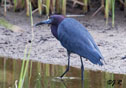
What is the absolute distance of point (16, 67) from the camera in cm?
433

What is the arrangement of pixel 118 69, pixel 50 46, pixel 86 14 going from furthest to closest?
pixel 86 14 < pixel 50 46 < pixel 118 69

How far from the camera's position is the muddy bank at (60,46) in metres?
4.57

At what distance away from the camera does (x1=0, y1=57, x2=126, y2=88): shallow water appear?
3.46 m

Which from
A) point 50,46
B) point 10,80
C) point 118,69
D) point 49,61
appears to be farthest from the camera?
point 50,46

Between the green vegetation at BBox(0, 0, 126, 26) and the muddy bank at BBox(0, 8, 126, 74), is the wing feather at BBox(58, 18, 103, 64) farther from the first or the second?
the green vegetation at BBox(0, 0, 126, 26)

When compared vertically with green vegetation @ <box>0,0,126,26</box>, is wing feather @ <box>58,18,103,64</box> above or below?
below

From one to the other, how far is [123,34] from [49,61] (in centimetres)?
137

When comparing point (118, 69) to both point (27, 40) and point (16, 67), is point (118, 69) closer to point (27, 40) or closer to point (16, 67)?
point (16, 67)

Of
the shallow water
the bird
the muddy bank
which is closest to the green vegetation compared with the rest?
the muddy bank

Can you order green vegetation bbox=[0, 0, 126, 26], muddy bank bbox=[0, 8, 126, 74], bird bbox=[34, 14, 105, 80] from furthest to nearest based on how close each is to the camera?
green vegetation bbox=[0, 0, 126, 26], muddy bank bbox=[0, 8, 126, 74], bird bbox=[34, 14, 105, 80]

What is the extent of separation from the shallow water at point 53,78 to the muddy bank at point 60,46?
0.26 m

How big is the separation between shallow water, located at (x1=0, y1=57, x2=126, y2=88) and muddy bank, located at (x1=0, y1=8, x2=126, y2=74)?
26 cm

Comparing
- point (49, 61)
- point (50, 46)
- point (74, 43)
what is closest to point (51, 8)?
point (50, 46)

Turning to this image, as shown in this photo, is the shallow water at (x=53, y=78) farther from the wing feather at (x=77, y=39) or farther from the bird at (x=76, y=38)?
the wing feather at (x=77, y=39)
